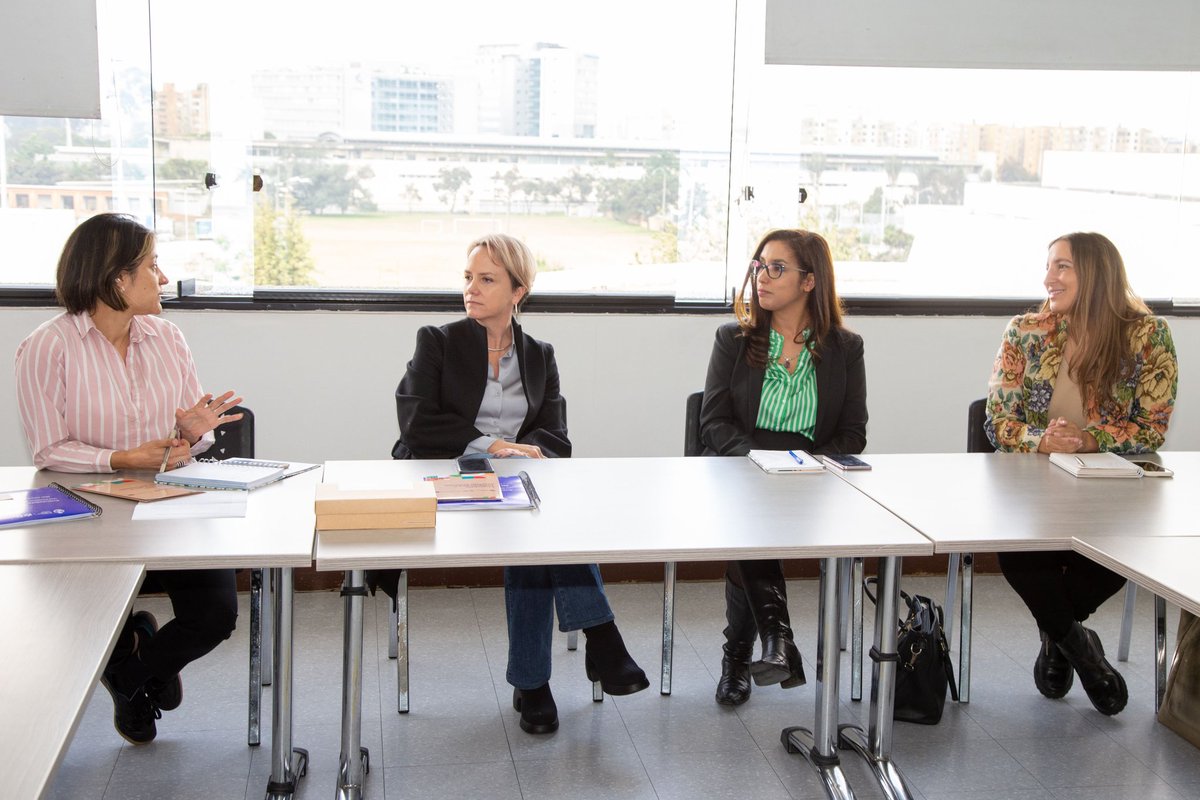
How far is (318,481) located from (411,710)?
2.61 ft

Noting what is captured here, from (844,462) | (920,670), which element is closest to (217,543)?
(844,462)

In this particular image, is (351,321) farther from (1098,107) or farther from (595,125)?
(1098,107)

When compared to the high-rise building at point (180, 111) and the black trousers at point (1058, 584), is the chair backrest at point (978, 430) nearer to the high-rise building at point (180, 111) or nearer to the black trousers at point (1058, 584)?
the black trousers at point (1058, 584)

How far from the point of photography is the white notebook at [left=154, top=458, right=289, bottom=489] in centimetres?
272

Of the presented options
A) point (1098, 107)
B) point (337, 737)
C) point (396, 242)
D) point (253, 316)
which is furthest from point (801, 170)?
point (337, 737)

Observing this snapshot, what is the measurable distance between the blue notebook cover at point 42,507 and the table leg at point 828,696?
5.36 feet

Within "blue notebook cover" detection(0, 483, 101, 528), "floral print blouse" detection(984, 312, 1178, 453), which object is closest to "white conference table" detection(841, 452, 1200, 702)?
"floral print blouse" detection(984, 312, 1178, 453)

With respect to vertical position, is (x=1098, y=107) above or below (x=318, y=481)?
above

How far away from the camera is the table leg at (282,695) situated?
256cm

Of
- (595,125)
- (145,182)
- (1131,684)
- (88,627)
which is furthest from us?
(595,125)

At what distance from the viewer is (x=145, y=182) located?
4082 millimetres

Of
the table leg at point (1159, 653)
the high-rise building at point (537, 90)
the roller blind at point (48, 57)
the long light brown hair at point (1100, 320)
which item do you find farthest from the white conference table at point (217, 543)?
the table leg at point (1159, 653)

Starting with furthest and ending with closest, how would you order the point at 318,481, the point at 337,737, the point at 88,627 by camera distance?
the point at 337,737 → the point at 318,481 → the point at 88,627

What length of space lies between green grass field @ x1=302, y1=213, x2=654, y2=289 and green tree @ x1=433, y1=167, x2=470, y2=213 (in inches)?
2.4
